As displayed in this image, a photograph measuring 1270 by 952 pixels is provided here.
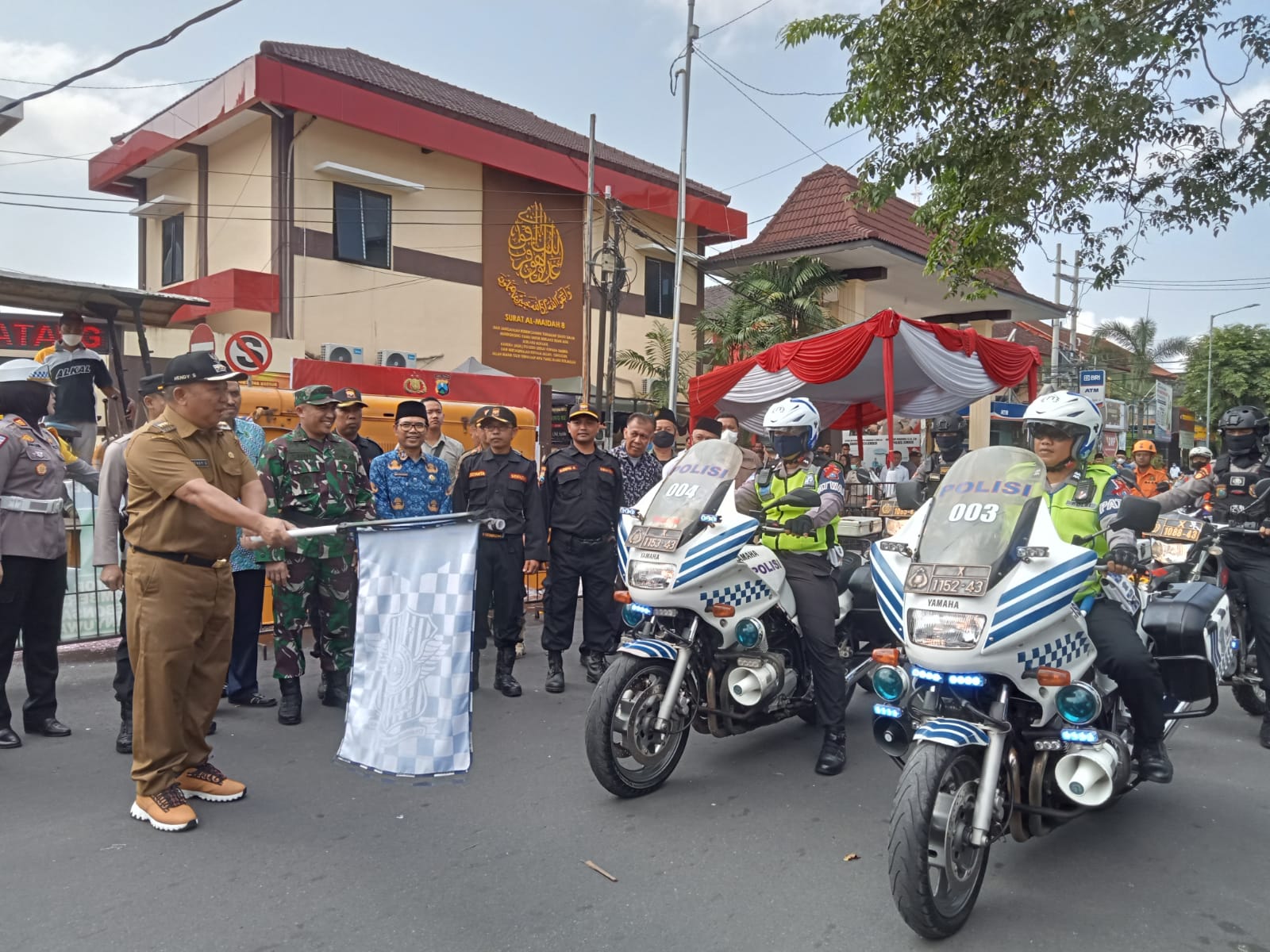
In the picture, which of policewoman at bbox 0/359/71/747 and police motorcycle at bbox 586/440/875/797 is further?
policewoman at bbox 0/359/71/747

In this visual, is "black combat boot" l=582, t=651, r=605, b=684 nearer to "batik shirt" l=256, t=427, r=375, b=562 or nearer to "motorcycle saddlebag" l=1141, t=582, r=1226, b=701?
"batik shirt" l=256, t=427, r=375, b=562

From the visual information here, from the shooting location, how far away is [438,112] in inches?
719

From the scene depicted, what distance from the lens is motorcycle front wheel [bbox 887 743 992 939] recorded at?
9.20 feet

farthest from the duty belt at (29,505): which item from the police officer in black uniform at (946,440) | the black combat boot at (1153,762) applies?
the police officer in black uniform at (946,440)

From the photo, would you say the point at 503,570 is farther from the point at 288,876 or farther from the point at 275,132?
the point at 275,132

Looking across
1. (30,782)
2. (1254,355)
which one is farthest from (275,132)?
(1254,355)

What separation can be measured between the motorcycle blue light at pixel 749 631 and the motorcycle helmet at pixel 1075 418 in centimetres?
158

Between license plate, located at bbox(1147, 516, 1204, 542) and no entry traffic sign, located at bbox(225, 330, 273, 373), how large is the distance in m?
10.0

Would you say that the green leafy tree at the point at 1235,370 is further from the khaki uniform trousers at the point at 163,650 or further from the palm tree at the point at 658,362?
the khaki uniform trousers at the point at 163,650

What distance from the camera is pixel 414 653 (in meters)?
3.70

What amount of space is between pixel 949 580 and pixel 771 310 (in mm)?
17835

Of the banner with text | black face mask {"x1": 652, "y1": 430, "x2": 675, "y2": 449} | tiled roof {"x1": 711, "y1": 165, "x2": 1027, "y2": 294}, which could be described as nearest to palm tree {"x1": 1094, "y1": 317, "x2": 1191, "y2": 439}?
tiled roof {"x1": 711, "y1": 165, "x2": 1027, "y2": 294}

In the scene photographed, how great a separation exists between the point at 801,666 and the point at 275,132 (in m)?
15.5

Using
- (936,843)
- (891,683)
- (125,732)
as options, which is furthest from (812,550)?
(125,732)
